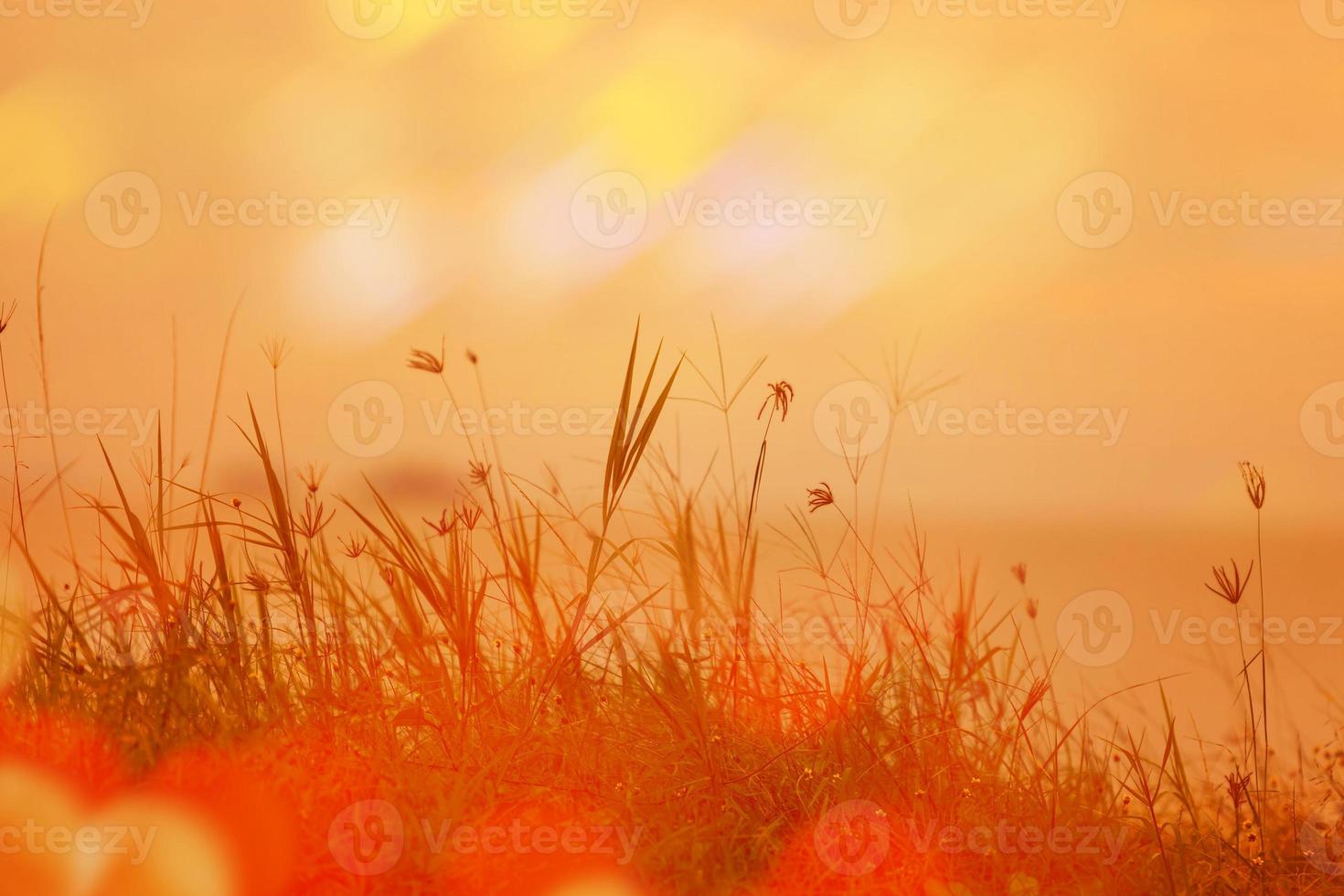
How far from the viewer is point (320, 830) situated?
2.05 metres

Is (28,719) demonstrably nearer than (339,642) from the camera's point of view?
Yes

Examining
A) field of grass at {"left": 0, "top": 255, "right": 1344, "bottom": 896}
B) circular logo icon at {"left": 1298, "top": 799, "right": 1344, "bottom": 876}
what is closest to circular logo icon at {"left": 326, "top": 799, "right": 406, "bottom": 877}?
field of grass at {"left": 0, "top": 255, "right": 1344, "bottom": 896}

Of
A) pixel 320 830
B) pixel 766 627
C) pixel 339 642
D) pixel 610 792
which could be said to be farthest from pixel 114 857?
pixel 766 627

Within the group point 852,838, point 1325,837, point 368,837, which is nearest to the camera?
point 368,837

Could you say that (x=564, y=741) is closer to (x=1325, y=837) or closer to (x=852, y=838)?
(x=852, y=838)

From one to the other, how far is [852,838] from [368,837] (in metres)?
1.02

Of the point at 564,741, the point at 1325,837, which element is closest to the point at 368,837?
the point at 564,741

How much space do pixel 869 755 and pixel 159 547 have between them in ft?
6.07

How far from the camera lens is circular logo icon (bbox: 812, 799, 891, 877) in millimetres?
2188

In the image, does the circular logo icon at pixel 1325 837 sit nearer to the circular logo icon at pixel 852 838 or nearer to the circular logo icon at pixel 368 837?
the circular logo icon at pixel 852 838

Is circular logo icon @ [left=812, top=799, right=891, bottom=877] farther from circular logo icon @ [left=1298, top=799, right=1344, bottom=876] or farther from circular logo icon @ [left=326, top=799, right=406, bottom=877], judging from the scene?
circular logo icon @ [left=1298, top=799, right=1344, bottom=876]

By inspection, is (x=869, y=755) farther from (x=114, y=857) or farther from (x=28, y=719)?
(x=28, y=719)

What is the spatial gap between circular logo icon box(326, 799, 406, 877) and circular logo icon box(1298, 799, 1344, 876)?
2209mm

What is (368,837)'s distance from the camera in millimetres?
2033
